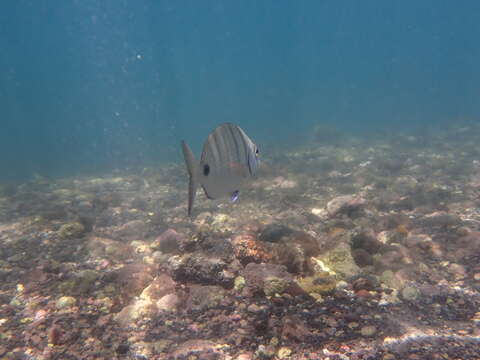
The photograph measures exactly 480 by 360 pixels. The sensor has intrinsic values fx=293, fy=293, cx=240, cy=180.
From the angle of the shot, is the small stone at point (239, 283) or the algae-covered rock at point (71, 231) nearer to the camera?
the small stone at point (239, 283)

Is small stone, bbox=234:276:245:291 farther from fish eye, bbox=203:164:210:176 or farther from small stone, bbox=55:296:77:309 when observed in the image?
small stone, bbox=55:296:77:309

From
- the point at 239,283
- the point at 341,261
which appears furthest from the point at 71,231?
the point at 341,261

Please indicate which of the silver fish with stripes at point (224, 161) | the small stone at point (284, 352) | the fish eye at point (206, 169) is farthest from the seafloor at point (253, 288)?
the fish eye at point (206, 169)

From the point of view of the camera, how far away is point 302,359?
2508mm

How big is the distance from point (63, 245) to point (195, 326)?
4189 millimetres

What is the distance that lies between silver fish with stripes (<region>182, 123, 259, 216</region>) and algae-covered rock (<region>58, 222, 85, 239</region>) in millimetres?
5354

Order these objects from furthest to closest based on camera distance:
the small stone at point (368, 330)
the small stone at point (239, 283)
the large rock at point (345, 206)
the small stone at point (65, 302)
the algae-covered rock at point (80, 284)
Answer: the large rock at point (345, 206) < the algae-covered rock at point (80, 284) < the small stone at point (65, 302) < the small stone at point (239, 283) < the small stone at point (368, 330)

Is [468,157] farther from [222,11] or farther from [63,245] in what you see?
[222,11]

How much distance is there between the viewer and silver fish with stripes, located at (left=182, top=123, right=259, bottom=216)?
2113 millimetres

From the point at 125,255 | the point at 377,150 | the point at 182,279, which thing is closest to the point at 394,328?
the point at 182,279

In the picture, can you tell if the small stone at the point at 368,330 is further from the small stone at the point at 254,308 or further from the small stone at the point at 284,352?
the small stone at the point at 254,308

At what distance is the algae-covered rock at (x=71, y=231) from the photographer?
6.23m

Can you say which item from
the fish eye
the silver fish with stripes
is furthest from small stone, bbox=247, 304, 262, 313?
the fish eye

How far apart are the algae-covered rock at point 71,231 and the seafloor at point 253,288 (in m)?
0.02
